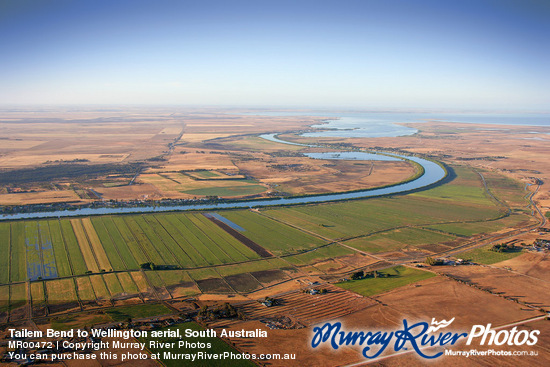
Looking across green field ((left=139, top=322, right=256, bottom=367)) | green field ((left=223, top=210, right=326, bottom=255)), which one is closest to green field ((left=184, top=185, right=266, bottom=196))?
green field ((left=223, top=210, right=326, bottom=255))

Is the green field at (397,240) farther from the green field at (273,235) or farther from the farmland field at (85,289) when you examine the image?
the farmland field at (85,289)

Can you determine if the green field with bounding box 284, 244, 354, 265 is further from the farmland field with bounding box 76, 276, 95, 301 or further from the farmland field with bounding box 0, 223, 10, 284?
the farmland field with bounding box 0, 223, 10, 284

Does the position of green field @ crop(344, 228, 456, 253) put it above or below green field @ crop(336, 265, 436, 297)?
above

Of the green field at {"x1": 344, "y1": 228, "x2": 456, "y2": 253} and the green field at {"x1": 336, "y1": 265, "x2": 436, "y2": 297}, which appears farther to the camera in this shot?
the green field at {"x1": 344, "y1": 228, "x2": 456, "y2": 253}

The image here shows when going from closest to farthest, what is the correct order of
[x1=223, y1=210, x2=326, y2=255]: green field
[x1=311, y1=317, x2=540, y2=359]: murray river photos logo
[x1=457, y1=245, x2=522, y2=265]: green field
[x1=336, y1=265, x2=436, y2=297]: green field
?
[x1=311, y1=317, x2=540, y2=359]: murray river photos logo
[x1=336, y1=265, x2=436, y2=297]: green field
[x1=457, y1=245, x2=522, y2=265]: green field
[x1=223, y1=210, x2=326, y2=255]: green field

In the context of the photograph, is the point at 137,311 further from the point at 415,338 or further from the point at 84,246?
the point at 415,338

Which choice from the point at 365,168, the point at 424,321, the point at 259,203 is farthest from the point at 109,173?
the point at 424,321
